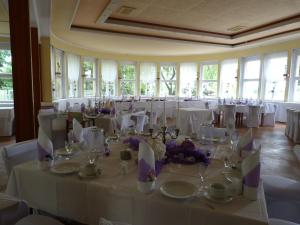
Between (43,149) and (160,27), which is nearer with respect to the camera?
(43,149)

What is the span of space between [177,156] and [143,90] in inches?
368

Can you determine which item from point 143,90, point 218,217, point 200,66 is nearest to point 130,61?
point 143,90

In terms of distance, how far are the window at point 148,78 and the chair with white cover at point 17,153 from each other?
8.98 meters

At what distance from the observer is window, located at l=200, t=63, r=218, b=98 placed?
10.3 m

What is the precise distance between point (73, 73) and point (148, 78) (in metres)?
3.68

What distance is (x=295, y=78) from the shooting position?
780 centimetres

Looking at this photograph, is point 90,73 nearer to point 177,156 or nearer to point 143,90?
point 143,90

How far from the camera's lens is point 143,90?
11.0 m

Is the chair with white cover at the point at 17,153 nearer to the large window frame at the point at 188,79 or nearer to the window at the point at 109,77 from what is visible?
the window at the point at 109,77

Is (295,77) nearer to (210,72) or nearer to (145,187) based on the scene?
(210,72)

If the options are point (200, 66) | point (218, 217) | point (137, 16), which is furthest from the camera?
point (200, 66)

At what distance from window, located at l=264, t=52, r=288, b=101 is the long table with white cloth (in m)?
7.97

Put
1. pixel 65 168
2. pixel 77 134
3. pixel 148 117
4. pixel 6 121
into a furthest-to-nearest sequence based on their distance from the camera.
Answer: pixel 6 121, pixel 148 117, pixel 77 134, pixel 65 168

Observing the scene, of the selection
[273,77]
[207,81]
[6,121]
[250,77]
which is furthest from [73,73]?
[273,77]
